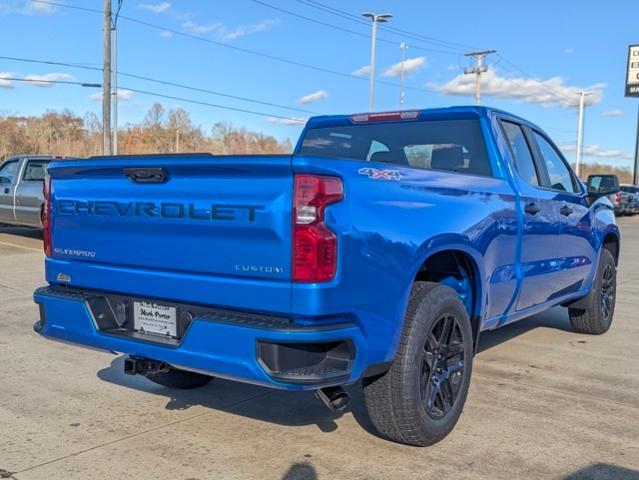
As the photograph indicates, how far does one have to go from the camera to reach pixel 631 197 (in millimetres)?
35344

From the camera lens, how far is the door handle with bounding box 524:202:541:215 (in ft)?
15.6

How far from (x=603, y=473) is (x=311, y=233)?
80.8 inches

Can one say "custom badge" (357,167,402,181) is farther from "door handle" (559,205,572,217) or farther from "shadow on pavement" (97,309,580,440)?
"door handle" (559,205,572,217)

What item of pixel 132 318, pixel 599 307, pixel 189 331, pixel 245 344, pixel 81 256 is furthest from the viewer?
pixel 599 307

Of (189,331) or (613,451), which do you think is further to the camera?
(613,451)

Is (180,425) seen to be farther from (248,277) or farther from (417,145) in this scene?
(417,145)

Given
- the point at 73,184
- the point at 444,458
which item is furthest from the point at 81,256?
the point at 444,458

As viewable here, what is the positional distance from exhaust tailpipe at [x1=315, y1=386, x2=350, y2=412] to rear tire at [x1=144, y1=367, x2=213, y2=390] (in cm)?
160

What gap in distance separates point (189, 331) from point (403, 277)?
1093 millimetres

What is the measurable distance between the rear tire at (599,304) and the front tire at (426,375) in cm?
304

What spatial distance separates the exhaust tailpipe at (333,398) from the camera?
325 cm

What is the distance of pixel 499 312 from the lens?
15.1 feet

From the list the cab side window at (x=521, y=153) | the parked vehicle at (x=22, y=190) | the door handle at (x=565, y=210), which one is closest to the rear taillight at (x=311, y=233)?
the cab side window at (x=521, y=153)

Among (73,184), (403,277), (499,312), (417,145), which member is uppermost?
(417,145)
